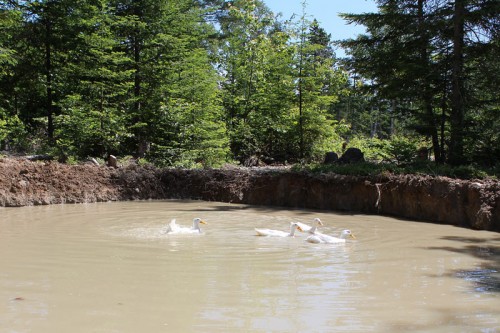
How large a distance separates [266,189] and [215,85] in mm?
8985

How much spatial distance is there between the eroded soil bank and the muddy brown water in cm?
135

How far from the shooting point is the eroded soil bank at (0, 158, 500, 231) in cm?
1209

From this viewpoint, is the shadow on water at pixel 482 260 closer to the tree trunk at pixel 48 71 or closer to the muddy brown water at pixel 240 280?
the muddy brown water at pixel 240 280

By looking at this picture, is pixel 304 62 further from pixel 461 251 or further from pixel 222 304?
pixel 222 304

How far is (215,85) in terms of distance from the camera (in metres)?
23.8

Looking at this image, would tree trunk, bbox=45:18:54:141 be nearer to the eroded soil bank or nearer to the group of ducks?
the eroded soil bank

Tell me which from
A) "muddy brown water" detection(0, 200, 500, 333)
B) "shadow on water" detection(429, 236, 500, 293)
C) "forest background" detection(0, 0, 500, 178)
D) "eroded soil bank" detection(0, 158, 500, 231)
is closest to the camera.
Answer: "muddy brown water" detection(0, 200, 500, 333)

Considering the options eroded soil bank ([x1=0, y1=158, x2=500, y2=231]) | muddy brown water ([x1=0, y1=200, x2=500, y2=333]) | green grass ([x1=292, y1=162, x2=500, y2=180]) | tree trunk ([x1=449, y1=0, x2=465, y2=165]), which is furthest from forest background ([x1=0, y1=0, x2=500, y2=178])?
muddy brown water ([x1=0, y1=200, x2=500, y2=333])

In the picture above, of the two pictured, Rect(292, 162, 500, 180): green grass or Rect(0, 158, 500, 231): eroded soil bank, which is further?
Rect(292, 162, 500, 180): green grass

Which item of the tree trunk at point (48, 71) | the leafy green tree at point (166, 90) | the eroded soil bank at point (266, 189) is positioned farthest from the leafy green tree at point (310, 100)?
the tree trunk at point (48, 71)

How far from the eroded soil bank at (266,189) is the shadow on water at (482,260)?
77.9 inches

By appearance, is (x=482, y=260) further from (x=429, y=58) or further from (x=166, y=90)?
(x=166, y=90)

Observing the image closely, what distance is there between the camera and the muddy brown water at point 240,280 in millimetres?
4688

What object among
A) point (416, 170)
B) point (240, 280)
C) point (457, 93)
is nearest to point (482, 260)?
point (240, 280)
